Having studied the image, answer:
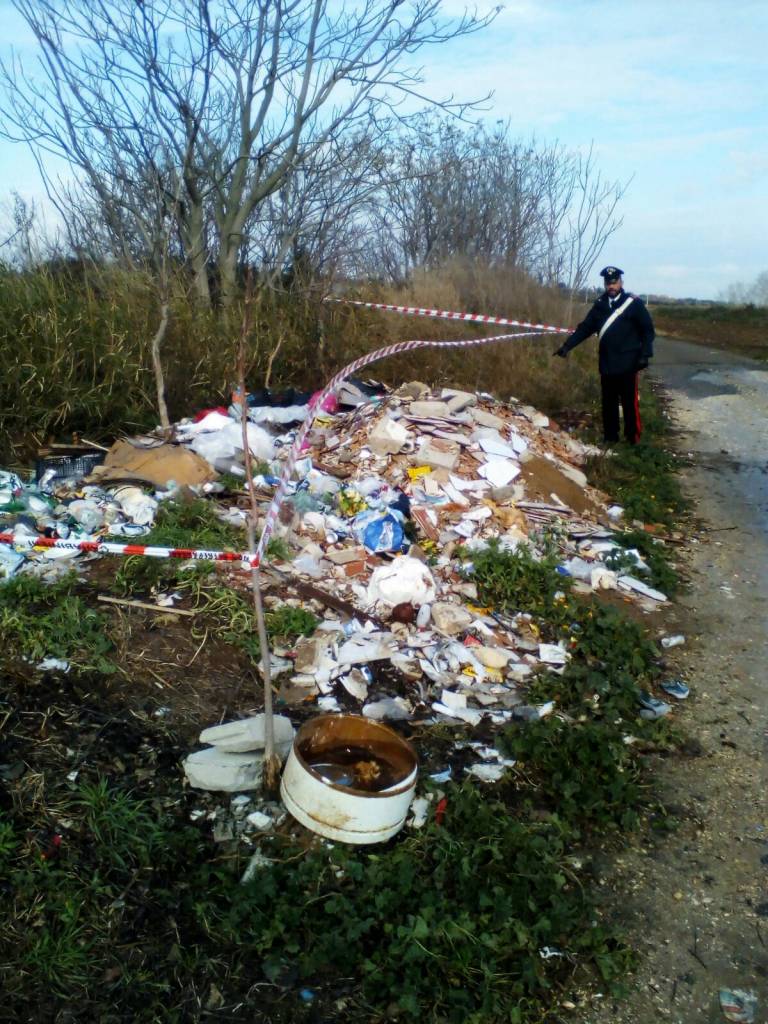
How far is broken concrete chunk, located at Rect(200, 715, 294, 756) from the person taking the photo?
3414mm

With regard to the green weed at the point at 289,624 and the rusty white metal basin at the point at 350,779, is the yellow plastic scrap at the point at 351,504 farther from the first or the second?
the rusty white metal basin at the point at 350,779

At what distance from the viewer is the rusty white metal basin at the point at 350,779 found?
9.62 feet

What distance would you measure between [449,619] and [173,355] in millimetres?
4940

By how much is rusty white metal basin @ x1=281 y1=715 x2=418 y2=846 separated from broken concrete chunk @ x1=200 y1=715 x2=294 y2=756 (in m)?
0.25

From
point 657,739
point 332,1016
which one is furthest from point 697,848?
point 332,1016

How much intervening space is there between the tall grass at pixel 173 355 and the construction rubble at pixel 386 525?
532 mm

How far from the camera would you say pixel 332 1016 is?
8.02 ft

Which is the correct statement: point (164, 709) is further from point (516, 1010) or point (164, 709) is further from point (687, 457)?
point (687, 457)

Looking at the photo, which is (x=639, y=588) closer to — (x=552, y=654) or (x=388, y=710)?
(x=552, y=654)

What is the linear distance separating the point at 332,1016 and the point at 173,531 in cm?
345

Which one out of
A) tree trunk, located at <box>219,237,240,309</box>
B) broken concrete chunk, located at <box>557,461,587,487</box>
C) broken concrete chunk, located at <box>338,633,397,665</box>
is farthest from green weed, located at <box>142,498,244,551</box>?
tree trunk, located at <box>219,237,240,309</box>

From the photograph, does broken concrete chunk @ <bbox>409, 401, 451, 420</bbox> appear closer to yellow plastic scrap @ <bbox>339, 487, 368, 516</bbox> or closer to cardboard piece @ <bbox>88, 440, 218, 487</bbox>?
yellow plastic scrap @ <bbox>339, 487, 368, 516</bbox>

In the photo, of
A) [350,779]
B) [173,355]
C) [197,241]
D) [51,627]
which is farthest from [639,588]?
[197,241]

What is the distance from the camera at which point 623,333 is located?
325 inches
